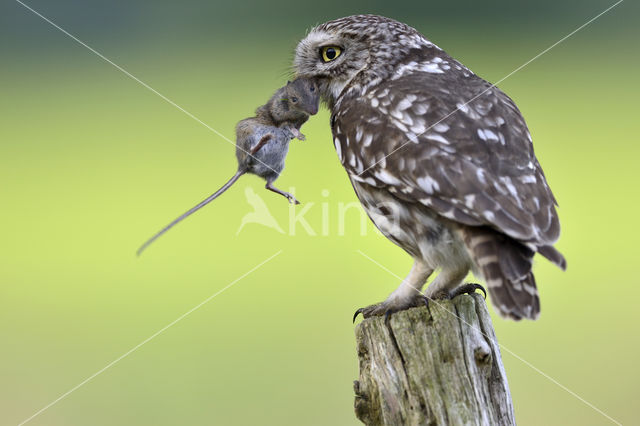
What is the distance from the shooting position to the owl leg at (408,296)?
3730 mm

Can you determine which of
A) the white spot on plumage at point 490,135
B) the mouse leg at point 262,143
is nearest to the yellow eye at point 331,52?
the mouse leg at point 262,143

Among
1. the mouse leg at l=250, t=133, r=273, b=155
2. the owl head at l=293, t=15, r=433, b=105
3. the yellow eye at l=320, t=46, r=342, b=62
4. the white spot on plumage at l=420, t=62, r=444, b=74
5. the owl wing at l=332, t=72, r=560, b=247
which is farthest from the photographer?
the yellow eye at l=320, t=46, r=342, b=62

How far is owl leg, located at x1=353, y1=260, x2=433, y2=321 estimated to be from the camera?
373 centimetres

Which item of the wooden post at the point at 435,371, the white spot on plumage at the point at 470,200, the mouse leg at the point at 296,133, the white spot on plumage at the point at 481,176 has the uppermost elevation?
the mouse leg at the point at 296,133

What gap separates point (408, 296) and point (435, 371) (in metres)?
0.73

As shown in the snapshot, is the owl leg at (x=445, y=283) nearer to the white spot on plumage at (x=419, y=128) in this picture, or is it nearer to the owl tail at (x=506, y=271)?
the owl tail at (x=506, y=271)

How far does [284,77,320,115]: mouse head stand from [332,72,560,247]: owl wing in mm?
210

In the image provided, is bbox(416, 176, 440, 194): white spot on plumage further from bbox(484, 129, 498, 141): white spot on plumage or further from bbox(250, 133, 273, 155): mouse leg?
bbox(250, 133, 273, 155): mouse leg

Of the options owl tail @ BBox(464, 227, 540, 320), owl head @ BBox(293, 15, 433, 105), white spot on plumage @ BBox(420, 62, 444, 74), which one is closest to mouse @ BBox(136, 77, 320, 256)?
owl head @ BBox(293, 15, 433, 105)

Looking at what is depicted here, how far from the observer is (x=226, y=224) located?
9031 millimetres

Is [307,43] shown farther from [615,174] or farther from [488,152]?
[615,174]

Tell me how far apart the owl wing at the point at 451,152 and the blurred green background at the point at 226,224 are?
54.9 inches

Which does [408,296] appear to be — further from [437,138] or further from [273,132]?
[273,132]

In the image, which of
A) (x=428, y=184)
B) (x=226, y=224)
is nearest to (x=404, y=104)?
(x=428, y=184)
